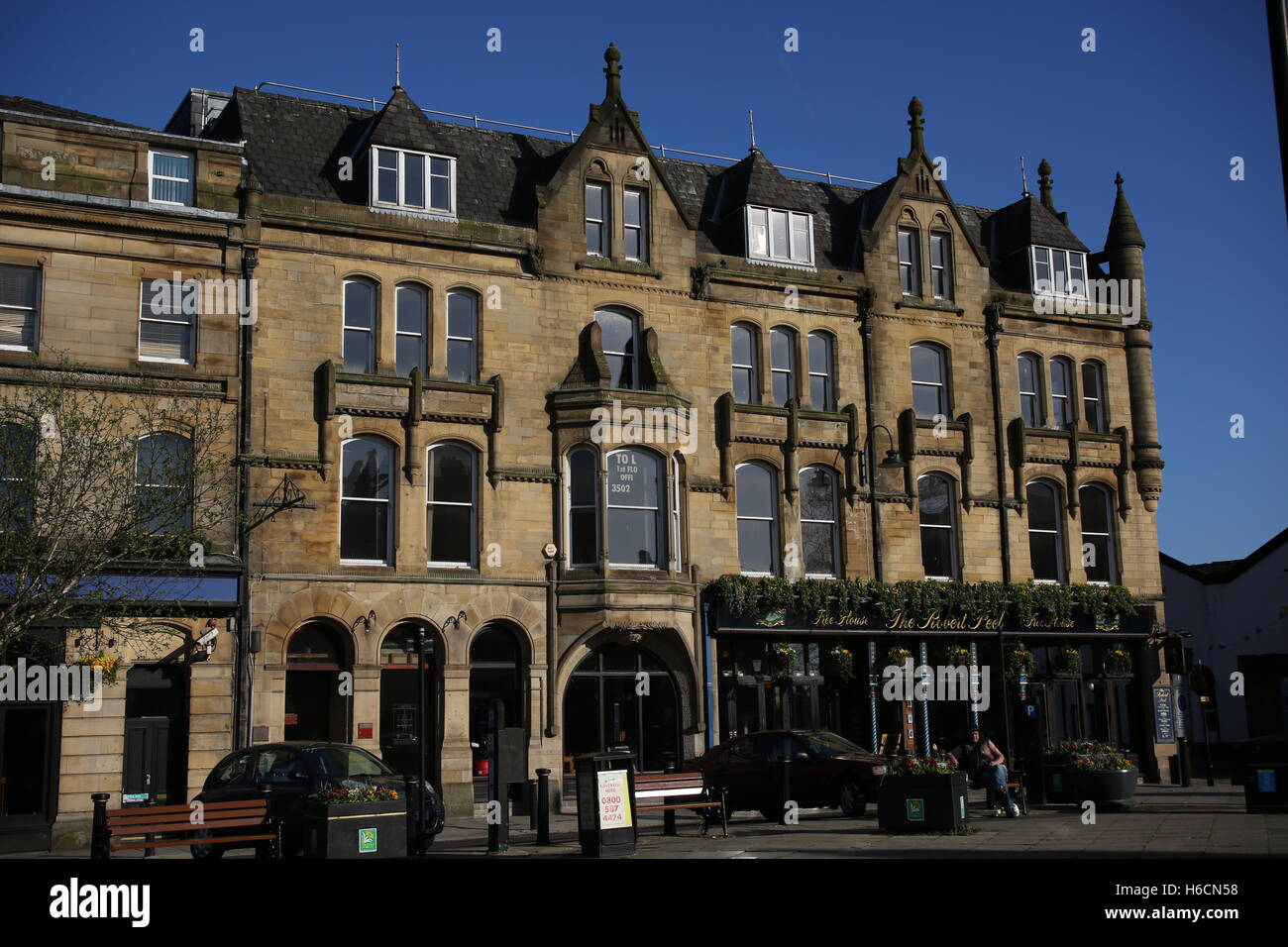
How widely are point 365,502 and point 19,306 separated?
742 cm

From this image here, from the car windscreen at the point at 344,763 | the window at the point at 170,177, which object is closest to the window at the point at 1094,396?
the car windscreen at the point at 344,763

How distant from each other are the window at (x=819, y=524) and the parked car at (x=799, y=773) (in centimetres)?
718

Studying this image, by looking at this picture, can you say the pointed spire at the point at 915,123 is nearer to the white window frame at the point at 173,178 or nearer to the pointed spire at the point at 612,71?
the pointed spire at the point at 612,71

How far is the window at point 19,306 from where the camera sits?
80.1 ft

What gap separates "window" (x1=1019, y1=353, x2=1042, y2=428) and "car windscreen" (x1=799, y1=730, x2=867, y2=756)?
43.3 ft

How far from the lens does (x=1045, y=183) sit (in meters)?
38.6

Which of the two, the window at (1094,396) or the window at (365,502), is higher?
the window at (1094,396)

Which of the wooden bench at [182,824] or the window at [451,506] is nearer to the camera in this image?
the wooden bench at [182,824]

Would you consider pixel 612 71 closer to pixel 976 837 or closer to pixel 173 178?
pixel 173 178

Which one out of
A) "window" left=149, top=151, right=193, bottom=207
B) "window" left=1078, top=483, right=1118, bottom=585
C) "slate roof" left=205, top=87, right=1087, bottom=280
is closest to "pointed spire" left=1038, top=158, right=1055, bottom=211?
"slate roof" left=205, top=87, right=1087, bottom=280

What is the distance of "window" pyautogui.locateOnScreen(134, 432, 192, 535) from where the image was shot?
853 inches

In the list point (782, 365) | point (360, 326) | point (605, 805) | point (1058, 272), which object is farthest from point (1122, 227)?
point (605, 805)

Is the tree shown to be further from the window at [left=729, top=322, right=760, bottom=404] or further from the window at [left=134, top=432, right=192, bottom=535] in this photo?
the window at [left=729, top=322, right=760, bottom=404]
